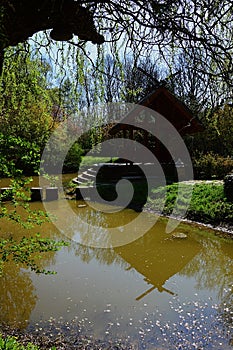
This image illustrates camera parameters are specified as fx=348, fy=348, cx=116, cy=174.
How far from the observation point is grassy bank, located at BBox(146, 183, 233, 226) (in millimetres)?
9055

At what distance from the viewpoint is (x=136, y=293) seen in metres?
5.15

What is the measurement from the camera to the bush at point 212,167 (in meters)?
14.6

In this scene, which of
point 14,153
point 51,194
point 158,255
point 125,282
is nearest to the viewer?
point 14,153

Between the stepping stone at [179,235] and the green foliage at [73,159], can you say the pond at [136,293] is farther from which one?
the green foliage at [73,159]

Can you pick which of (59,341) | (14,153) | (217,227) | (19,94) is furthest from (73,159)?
(14,153)

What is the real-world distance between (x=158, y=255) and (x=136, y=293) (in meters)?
1.88

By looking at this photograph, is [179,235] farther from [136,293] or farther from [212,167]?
[212,167]

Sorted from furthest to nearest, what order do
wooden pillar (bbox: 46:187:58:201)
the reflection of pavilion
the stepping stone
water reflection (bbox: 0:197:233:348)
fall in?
wooden pillar (bbox: 46:187:58:201)
the stepping stone
the reflection of pavilion
water reflection (bbox: 0:197:233:348)

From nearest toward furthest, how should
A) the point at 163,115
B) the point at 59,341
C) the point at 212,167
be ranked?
Result: the point at 59,341 → the point at 212,167 → the point at 163,115

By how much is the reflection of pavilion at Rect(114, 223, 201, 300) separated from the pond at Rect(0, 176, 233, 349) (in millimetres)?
16

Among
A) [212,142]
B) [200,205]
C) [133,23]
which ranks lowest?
[200,205]

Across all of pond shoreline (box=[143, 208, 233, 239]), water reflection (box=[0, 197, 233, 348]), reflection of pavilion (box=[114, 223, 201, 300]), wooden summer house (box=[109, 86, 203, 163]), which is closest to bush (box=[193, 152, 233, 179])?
wooden summer house (box=[109, 86, 203, 163])

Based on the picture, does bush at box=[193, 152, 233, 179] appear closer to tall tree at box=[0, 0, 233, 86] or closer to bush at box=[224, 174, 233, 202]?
bush at box=[224, 174, 233, 202]

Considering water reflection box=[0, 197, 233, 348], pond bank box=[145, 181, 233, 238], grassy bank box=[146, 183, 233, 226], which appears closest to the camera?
water reflection box=[0, 197, 233, 348]
